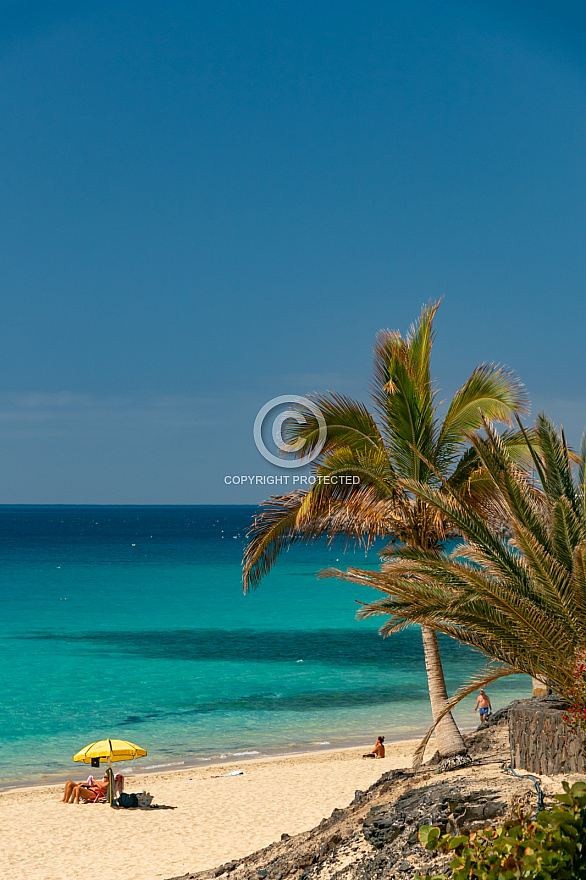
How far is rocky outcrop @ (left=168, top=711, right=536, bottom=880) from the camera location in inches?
264

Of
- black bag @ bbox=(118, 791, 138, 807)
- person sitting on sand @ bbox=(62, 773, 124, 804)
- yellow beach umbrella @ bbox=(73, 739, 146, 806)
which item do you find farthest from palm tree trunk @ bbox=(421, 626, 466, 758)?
yellow beach umbrella @ bbox=(73, 739, 146, 806)

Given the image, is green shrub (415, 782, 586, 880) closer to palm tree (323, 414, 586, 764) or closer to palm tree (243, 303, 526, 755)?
palm tree (323, 414, 586, 764)

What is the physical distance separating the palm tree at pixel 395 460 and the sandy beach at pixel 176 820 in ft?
13.6

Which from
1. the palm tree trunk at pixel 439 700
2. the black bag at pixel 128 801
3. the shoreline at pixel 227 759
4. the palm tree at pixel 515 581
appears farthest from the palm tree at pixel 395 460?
the shoreline at pixel 227 759

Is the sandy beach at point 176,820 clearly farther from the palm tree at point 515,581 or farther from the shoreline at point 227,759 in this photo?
the palm tree at point 515,581

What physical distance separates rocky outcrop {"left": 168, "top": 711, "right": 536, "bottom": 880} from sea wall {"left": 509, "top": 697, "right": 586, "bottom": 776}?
254mm

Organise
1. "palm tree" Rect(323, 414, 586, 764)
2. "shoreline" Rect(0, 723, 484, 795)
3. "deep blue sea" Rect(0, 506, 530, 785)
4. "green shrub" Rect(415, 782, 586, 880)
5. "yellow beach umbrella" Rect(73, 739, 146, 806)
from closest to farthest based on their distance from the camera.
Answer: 1. "green shrub" Rect(415, 782, 586, 880)
2. "palm tree" Rect(323, 414, 586, 764)
3. "yellow beach umbrella" Rect(73, 739, 146, 806)
4. "shoreline" Rect(0, 723, 484, 795)
5. "deep blue sea" Rect(0, 506, 530, 785)

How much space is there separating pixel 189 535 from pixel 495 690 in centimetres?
12968

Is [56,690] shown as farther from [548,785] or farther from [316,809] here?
[548,785]

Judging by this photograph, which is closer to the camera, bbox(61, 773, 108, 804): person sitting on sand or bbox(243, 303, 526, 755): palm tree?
bbox(243, 303, 526, 755): palm tree

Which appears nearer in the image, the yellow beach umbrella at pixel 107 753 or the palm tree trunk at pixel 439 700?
the palm tree trunk at pixel 439 700

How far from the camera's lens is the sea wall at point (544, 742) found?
7152 millimetres

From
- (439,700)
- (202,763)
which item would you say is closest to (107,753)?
(202,763)

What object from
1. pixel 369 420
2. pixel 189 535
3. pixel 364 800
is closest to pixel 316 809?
pixel 364 800
